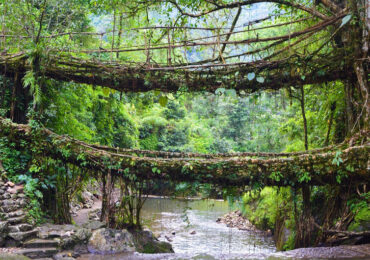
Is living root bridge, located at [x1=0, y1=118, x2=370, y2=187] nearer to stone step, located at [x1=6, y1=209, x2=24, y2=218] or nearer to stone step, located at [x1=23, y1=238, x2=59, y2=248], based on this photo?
stone step, located at [x1=6, y1=209, x2=24, y2=218]

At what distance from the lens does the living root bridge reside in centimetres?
527

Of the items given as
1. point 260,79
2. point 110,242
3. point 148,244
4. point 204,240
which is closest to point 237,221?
point 204,240

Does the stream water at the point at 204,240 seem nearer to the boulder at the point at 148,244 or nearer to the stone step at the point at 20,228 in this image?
the boulder at the point at 148,244

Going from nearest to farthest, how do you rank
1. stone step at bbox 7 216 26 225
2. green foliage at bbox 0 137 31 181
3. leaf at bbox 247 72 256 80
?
stone step at bbox 7 216 26 225
leaf at bbox 247 72 256 80
green foliage at bbox 0 137 31 181

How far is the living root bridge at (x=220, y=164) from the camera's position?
5.27 m

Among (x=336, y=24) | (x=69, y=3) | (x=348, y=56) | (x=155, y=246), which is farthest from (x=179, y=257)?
(x=69, y=3)

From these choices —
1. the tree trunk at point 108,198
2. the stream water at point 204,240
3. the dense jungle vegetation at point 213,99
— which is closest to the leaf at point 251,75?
the dense jungle vegetation at point 213,99

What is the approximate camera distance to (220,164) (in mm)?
5812

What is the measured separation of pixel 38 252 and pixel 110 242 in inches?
52.7

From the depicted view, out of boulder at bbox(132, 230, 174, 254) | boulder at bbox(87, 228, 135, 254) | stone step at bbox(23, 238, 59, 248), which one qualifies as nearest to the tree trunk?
boulder at bbox(87, 228, 135, 254)

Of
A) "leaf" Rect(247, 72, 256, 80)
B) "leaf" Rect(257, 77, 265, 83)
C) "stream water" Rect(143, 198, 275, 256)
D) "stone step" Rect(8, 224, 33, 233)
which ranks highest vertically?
"leaf" Rect(247, 72, 256, 80)

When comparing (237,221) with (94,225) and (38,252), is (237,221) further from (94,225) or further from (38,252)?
(38,252)

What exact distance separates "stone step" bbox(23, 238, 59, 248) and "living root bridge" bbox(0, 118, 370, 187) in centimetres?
159

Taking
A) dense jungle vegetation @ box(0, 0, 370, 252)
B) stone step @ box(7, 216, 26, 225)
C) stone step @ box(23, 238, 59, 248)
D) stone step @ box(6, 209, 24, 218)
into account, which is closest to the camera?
stone step @ box(23, 238, 59, 248)
